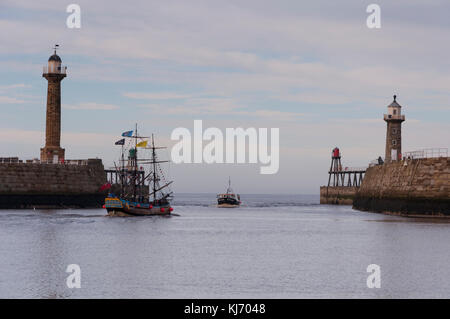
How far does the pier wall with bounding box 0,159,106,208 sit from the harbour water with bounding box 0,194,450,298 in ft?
87.2

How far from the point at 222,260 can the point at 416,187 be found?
141ft

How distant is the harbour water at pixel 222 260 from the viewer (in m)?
34.7

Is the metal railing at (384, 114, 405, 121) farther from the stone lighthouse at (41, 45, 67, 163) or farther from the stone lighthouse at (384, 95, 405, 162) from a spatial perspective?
the stone lighthouse at (41, 45, 67, 163)

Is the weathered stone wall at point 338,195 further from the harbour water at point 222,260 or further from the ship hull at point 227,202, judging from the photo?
the harbour water at point 222,260

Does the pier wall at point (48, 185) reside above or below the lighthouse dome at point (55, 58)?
below

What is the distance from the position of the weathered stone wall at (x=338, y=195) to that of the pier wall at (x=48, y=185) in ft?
221

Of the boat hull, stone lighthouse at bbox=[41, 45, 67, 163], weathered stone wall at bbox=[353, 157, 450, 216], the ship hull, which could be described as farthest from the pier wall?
the ship hull

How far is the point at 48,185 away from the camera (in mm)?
104250

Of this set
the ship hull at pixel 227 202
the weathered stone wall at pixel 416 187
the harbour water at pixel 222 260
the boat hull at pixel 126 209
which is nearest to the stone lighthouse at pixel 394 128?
the weathered stone wall at pixel 416 187

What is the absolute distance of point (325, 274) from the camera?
40125 mm

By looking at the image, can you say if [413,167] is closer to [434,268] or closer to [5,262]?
[434,268]

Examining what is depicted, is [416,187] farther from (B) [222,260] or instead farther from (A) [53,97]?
(A) [53,97]

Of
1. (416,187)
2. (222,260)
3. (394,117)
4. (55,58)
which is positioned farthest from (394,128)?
(222,260)
